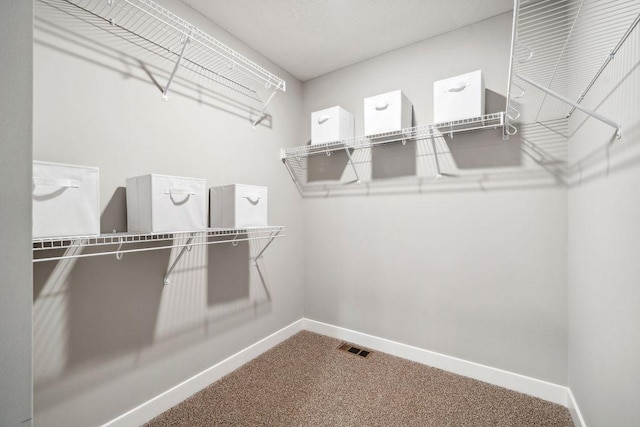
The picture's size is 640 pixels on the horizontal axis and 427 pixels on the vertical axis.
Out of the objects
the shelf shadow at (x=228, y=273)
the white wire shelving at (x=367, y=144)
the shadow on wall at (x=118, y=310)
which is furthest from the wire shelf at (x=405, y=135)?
the shadow on wall at (x=118, y=310)

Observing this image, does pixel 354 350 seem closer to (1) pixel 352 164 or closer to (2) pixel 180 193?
(1) pixel 352 164

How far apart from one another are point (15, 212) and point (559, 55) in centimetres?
234

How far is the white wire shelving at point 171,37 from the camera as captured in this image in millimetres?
1380

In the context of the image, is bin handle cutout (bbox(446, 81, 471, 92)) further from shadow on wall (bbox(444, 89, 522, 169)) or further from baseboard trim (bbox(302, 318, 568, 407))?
baseboard trim (bbox(302, 318, 568, 407))

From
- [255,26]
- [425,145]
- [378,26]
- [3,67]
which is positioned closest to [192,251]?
[3,67]

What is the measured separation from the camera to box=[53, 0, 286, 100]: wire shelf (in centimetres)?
139

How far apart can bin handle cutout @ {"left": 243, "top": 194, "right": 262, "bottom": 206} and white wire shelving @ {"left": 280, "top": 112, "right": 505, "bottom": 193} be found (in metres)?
0.74

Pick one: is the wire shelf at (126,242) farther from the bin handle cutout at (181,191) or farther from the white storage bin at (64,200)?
the bin handle cutout at (181,191)

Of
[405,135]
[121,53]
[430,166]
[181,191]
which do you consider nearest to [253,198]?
[181,191]

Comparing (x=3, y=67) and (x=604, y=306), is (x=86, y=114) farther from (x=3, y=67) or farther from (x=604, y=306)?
(x=604, y=306)

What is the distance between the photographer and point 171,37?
1649 millimetres

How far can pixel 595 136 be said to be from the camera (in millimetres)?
1270

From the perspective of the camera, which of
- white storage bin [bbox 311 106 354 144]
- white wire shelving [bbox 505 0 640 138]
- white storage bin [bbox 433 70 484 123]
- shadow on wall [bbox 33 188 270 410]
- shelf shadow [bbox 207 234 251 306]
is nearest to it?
white wire shelving [bbox 505 0 640 138]

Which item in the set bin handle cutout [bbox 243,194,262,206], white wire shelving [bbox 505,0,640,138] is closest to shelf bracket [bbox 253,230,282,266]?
bin handle cutout [bbox 243,194,262,206]
